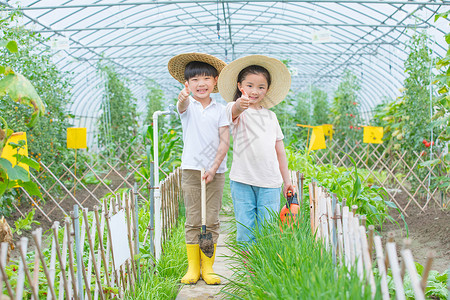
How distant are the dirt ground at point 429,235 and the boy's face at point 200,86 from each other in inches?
66.7

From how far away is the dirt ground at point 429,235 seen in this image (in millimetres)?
3033

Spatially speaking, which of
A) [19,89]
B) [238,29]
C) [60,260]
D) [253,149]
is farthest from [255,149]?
[238,29]

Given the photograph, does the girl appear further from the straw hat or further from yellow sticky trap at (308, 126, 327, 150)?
yellow sticky trap at (308, 126, 327, 150)

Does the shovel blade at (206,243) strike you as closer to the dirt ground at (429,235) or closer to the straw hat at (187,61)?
the straw hat at (187,61)

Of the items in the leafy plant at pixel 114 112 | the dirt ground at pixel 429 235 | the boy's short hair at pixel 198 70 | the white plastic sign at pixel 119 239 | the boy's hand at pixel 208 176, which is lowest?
the dirt ground at pixel 429 235

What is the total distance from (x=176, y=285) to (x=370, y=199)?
5.32 feet

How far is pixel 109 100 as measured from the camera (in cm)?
828

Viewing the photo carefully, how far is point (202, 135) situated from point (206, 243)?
24.9 inches

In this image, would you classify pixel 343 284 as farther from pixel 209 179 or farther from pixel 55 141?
pixel 55 141

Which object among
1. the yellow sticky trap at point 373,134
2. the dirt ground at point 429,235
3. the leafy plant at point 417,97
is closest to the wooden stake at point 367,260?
the dirt ground at point 429,235

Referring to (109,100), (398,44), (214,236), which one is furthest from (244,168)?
(398,44)

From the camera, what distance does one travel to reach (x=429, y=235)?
3.54 metres

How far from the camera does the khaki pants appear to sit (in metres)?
2.50

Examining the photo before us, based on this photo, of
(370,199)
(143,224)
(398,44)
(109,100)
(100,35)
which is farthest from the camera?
(100,35)
